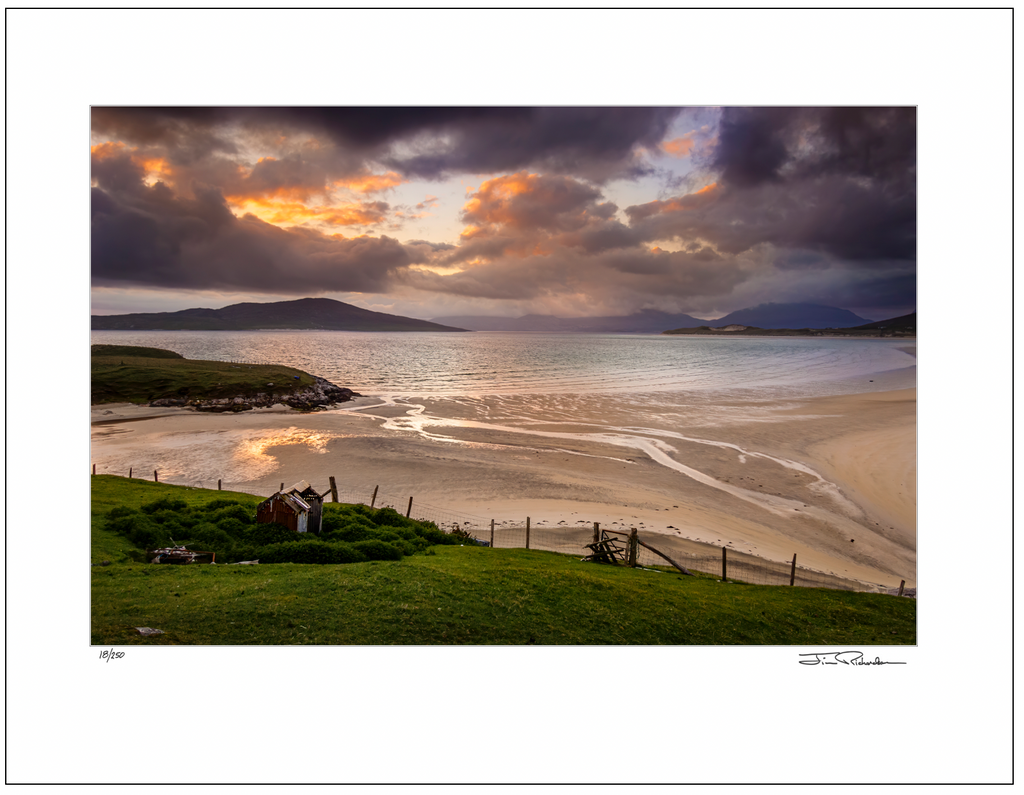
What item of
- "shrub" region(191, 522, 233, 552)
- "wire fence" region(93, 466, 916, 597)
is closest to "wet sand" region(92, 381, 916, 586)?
"wire fence" region(93, 466, 916, 597)

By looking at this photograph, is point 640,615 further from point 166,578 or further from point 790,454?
point 790,454

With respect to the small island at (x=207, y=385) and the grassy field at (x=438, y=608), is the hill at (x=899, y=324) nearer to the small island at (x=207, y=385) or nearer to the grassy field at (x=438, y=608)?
the grassy field at (x=438, y=608)

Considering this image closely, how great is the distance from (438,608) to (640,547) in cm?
760

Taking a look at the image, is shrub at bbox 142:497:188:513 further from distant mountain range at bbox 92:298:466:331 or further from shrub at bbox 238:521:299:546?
distant mountain range at bbox 92:298:466:331

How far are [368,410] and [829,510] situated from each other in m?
25.4

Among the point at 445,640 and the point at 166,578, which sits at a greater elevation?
the point at 166,578

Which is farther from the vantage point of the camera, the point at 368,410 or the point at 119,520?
the point at 368,410

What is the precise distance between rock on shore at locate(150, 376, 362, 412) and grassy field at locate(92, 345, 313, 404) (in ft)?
0.91

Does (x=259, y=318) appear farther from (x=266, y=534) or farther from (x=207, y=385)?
(x=266, y=534)

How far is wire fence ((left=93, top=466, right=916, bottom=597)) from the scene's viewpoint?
32.6 feet
